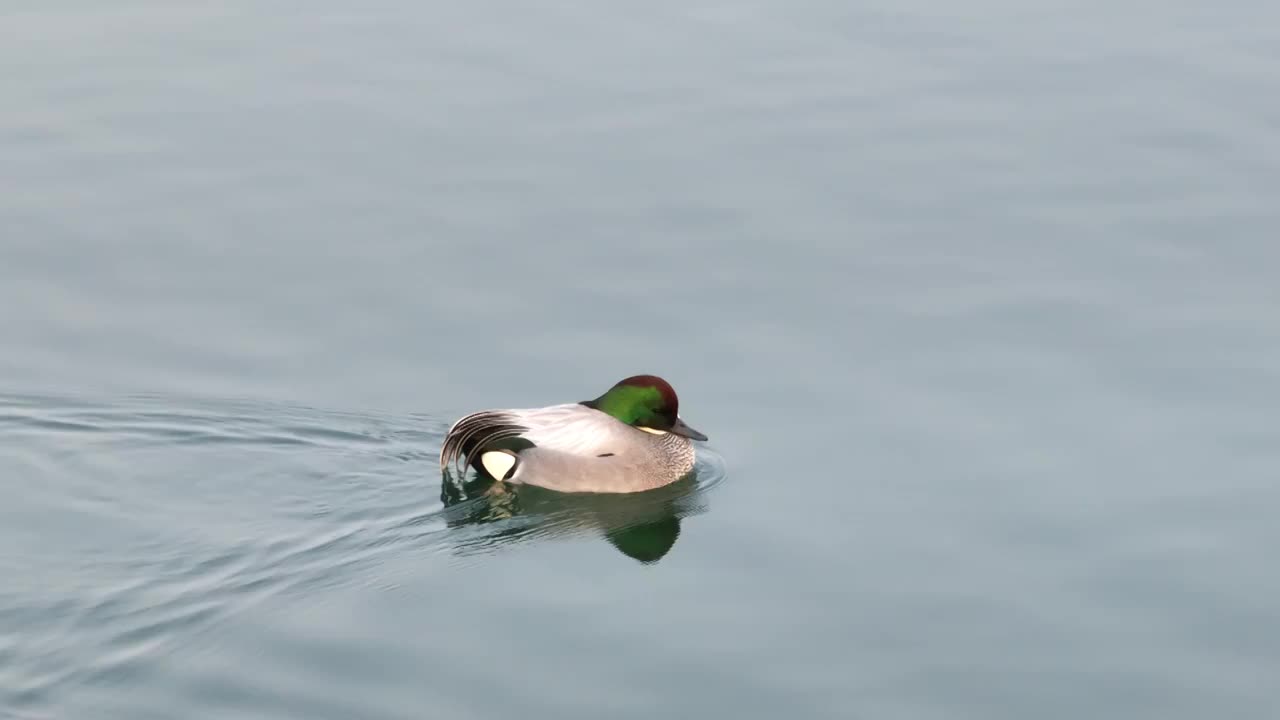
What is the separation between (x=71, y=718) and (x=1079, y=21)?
47.3 feet

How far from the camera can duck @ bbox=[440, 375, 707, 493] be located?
1298 cm

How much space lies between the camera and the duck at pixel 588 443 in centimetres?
1298

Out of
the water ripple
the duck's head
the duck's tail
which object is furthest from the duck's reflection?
the duck's head

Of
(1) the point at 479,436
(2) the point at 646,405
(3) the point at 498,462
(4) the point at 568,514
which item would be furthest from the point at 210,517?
(2) the point at 646,405

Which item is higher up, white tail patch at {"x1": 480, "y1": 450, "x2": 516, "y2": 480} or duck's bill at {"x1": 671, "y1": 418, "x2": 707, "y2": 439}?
duck's bill at {"x1": 671, "y1": 418, "x2": 707, "y2": 439}

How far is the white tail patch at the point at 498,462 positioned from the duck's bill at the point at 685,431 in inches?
40.4

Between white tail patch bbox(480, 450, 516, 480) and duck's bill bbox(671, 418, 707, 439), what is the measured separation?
1025 millimetres

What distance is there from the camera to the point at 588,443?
13.3 metres

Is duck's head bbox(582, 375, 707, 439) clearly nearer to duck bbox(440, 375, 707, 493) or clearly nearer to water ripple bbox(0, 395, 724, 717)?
duck bbox(440, 375, 707, 493)

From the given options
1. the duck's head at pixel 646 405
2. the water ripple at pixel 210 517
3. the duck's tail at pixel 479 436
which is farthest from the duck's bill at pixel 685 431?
the duck's tail at pixel 479 436

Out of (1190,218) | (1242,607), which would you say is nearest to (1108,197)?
(1190,218)

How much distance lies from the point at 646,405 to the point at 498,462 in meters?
1.02

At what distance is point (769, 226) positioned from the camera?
54.4 ft

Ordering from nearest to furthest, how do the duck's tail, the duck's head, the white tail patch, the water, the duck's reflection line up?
the water, the duck's reflection, the duck's tail, the white tail patch, the duck's head
